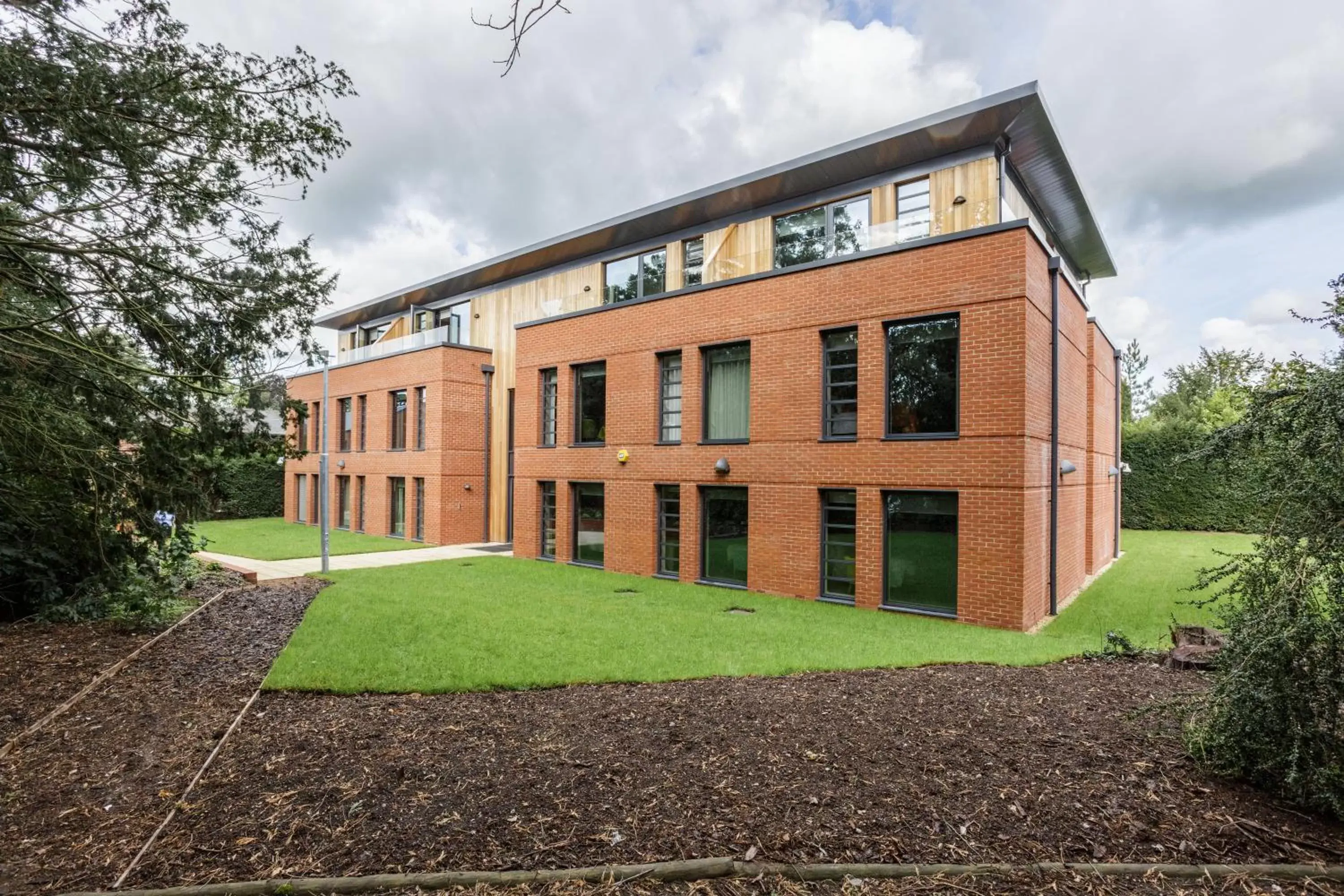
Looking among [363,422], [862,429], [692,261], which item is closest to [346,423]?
[363,422]

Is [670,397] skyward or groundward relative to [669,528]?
skyward

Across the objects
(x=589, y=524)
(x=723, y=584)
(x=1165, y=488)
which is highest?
(x=1165, y=488)

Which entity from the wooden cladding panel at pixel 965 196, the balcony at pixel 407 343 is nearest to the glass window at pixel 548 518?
the balcony at pixel 407 343

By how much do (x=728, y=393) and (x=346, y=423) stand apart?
58.6 ft

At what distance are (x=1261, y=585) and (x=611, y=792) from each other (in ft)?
12.2

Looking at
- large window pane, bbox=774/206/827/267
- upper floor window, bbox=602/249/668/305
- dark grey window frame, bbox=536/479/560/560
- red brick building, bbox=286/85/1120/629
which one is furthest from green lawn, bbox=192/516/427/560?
large window pane, bbox=774/206/827/267

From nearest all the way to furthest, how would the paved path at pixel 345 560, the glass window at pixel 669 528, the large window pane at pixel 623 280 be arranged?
the glass window at pixel 669 528, the paved path at pixel 345 560, the large window pane at pixel 623 280

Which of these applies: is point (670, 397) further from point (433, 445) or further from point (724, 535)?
point (433, 445)

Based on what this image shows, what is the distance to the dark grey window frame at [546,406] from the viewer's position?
15.7 metres

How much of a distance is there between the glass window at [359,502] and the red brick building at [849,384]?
9952mm

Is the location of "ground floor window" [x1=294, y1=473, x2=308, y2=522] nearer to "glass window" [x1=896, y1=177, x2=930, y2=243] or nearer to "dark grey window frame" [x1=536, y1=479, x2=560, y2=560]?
"dark grey window frame" [x1=536, y1=479, x2=560, y2=560]

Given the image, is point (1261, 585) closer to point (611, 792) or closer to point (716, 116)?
Result: point (611, 792)

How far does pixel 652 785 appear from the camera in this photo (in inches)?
148

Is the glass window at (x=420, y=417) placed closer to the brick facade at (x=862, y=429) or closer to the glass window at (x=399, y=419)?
the glass window at (x=399, y=419)
